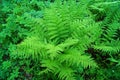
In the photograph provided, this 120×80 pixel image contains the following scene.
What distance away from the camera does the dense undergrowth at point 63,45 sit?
4395 mm

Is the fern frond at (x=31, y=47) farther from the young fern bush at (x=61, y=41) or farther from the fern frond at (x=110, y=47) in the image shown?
the fern frond at (x=110, y=47)

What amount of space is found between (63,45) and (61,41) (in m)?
0.46

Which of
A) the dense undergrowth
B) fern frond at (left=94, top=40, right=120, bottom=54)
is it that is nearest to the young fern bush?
the dense undergrowth

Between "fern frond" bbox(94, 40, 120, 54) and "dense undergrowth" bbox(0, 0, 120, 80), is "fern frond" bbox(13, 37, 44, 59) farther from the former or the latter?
"fern frond" bbox(94, 40, 120, 54)

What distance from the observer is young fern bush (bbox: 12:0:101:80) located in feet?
14.1

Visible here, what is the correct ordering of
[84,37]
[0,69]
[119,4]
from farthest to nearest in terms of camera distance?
[119,4], [0,69], [84,37]

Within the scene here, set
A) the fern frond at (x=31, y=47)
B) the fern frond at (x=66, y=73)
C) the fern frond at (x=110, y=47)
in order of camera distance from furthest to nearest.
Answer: the fern frond at (x=110, y=47) < the fern frond at (x=31, y=47) < the fern frond at (x=66, y=73)

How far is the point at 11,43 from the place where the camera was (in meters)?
5.16

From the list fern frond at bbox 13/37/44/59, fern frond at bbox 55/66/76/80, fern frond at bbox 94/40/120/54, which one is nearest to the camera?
fern frond at bbox 55/66/76/80

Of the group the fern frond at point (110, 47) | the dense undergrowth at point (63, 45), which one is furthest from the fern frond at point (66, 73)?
the fern frond at point (110, 47)

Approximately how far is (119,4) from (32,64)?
2426 mm

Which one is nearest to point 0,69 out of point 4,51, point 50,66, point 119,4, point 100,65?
point 4,51

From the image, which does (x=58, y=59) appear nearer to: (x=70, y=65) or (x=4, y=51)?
(x=70, y=65)

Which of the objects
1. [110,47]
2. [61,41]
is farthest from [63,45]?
[110,47]
